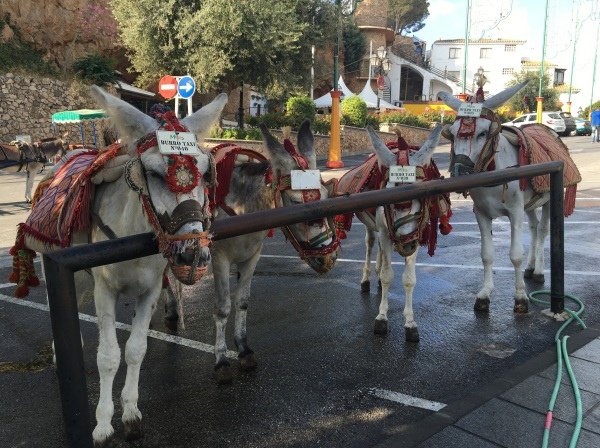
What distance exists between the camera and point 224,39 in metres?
22.3

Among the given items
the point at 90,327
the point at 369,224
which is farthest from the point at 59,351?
the point at 369,224

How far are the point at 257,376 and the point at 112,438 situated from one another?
4.35 feet

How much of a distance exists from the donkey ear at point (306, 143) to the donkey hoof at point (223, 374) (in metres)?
1.78

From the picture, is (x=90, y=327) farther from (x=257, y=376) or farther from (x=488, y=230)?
(x=488, y=230)

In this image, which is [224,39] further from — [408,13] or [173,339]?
[408,13]

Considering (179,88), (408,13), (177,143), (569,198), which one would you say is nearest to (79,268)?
(177,143)

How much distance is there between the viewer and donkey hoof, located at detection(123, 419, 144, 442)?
132 inches

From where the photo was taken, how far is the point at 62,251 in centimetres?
207

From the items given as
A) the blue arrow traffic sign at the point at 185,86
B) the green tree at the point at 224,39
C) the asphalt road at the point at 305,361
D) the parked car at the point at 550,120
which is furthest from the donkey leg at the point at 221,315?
the parked car at the point at 550,120

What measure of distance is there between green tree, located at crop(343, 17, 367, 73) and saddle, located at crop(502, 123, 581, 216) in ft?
168

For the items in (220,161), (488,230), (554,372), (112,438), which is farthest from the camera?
(488,230)

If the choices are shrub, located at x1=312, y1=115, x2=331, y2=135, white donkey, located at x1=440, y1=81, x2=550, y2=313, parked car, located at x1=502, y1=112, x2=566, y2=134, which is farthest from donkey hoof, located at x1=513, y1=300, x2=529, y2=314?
parked car, located at x1=502, y1=112, x2=566, y2=134

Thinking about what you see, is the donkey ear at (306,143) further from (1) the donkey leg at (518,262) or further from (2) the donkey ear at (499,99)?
(1) the donkey leg at (518,262)

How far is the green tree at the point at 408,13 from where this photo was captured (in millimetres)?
78250
